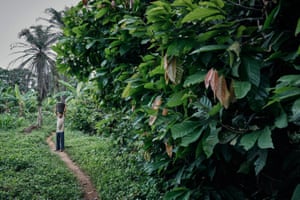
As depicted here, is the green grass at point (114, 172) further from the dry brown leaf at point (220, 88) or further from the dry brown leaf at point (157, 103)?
the dry brown leaf at point (220, 88)

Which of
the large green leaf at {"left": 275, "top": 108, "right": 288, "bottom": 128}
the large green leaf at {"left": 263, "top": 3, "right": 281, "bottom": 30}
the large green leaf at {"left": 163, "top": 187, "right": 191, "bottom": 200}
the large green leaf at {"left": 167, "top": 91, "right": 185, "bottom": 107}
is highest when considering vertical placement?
the large green leaf at {"left": 263, "top": 3, "right": 281, "bottom": 30}

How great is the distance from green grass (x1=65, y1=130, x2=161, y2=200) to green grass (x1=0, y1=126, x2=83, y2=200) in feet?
1.46

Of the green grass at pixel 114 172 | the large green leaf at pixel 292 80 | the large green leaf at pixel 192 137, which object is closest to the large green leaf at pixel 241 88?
the large green leaf at pixel 292 80

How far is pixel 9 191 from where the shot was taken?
4.81 meters

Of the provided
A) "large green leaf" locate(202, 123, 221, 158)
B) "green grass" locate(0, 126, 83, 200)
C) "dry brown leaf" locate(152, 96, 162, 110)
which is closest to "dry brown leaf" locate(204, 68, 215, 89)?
"large green leaf" locate(202, 123, 221, 158)

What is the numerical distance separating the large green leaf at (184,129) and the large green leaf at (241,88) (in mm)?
278

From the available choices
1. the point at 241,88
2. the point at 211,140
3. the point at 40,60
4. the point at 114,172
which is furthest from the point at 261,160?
the point at 40,60

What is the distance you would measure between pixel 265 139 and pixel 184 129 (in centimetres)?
37

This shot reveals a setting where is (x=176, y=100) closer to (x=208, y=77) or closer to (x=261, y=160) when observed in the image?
(x=208, y=77)

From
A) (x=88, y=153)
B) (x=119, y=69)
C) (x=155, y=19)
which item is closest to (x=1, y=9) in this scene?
(x=88, y=153)

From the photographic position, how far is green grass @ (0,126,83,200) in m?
4.86

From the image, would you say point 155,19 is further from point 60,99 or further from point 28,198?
point 60,99

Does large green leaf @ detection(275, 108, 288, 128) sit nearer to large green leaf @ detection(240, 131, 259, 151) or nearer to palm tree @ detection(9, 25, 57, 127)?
large green leaf @ detection(240, 131, 259, 151)

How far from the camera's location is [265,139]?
1.26 m
